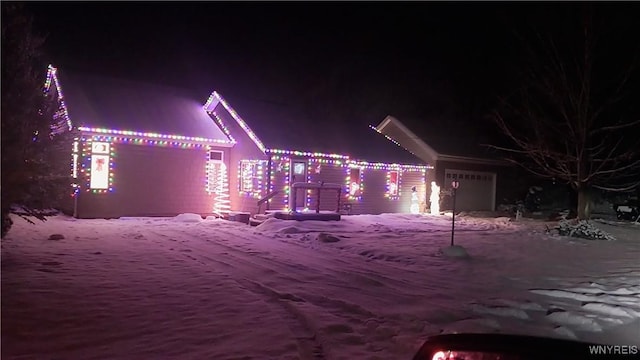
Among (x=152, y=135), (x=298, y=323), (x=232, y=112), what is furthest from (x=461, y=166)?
(x=298, y=323)

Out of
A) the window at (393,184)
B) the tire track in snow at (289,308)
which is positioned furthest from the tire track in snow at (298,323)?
the window at (393,184)

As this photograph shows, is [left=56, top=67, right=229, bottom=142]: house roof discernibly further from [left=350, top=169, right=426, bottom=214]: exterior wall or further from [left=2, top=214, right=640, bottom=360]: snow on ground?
[left=350, top=169, right=426, bottom=214]: exterior wall

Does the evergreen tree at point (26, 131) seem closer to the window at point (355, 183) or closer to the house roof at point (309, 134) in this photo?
the house roof at point (309, 134)

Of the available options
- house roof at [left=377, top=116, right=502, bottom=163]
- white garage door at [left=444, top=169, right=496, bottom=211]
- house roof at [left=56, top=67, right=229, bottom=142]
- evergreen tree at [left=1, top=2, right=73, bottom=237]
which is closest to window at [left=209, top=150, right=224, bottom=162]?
house roof at [left=56, top=67, right=229, bottom=142]

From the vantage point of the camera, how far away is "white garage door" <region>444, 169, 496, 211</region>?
2972 cm

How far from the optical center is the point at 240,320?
21.4 ft

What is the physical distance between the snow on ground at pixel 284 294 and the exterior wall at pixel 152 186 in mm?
3865

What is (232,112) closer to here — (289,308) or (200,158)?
(200,158)

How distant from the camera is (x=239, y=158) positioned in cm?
2231

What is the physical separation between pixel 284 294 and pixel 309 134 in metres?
17.1

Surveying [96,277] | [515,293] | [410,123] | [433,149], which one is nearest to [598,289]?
[515,293]

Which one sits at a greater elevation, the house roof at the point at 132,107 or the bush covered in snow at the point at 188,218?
the house roof at the point at 132,107

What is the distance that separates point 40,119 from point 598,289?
10960 mm

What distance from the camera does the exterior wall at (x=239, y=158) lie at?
70.9 feet
